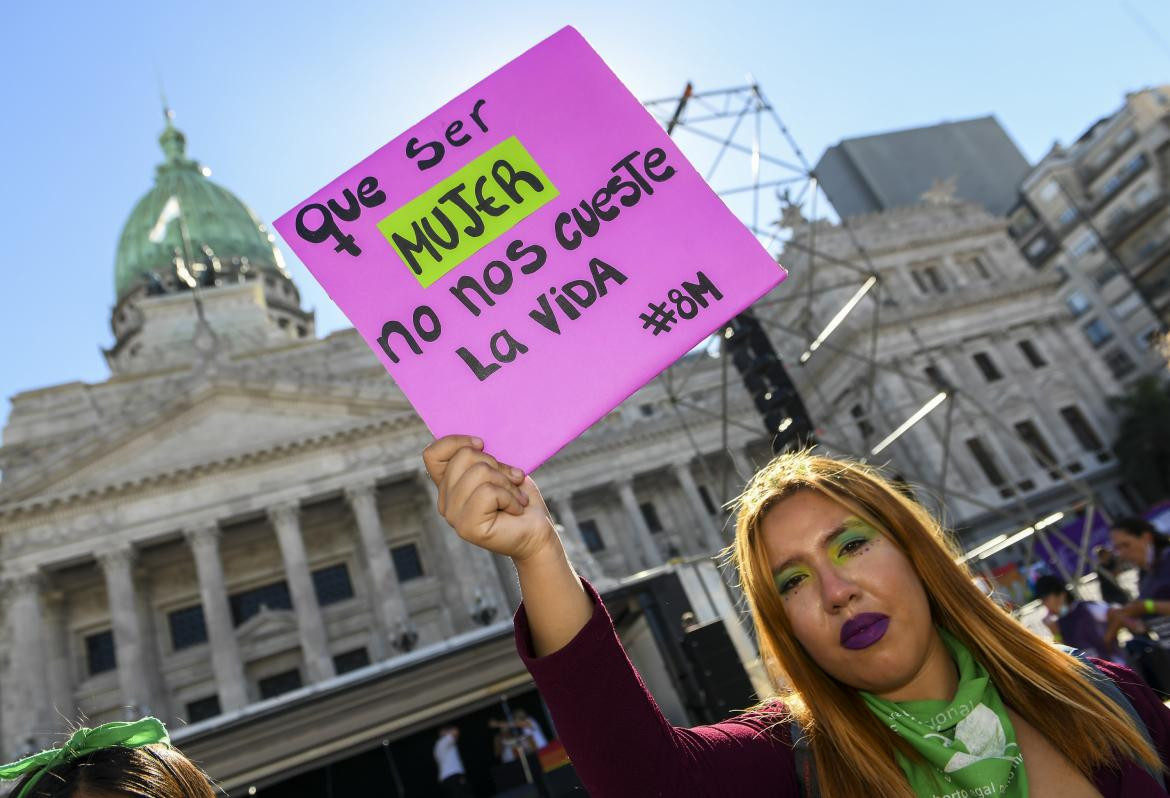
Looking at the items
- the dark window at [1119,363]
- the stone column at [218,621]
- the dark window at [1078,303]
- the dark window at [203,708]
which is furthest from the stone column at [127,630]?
the dark window at [1078,303]

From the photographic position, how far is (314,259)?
2.52 metres

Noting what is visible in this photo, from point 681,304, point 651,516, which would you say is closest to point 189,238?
point 651,516

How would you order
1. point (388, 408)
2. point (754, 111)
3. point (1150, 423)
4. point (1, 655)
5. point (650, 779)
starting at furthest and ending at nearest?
1. point (1150, 423)
2. point (388, 408)
3. point (1, 655)
4. point (754, 111)
5. point (650, 779)

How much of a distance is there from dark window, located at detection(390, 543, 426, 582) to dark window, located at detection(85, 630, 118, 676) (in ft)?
32.6

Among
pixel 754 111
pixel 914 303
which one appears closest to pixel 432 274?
pixel 754 111

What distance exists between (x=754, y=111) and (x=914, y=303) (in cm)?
2761

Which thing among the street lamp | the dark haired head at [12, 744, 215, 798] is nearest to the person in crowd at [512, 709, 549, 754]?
the dark haired head at [12, 744, 215, 798]

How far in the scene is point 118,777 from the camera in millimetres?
2148

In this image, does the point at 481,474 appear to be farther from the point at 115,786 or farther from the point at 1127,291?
the point at 1127,291

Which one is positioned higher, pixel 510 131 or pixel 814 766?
pixel 510 131

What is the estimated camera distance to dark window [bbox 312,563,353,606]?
30.4 metres

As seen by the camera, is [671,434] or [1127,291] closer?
[671,434]

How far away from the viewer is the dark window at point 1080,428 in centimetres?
3753

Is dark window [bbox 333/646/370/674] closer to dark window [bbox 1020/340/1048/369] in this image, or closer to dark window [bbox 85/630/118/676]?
dark window [bbox 85/630/118/676]
